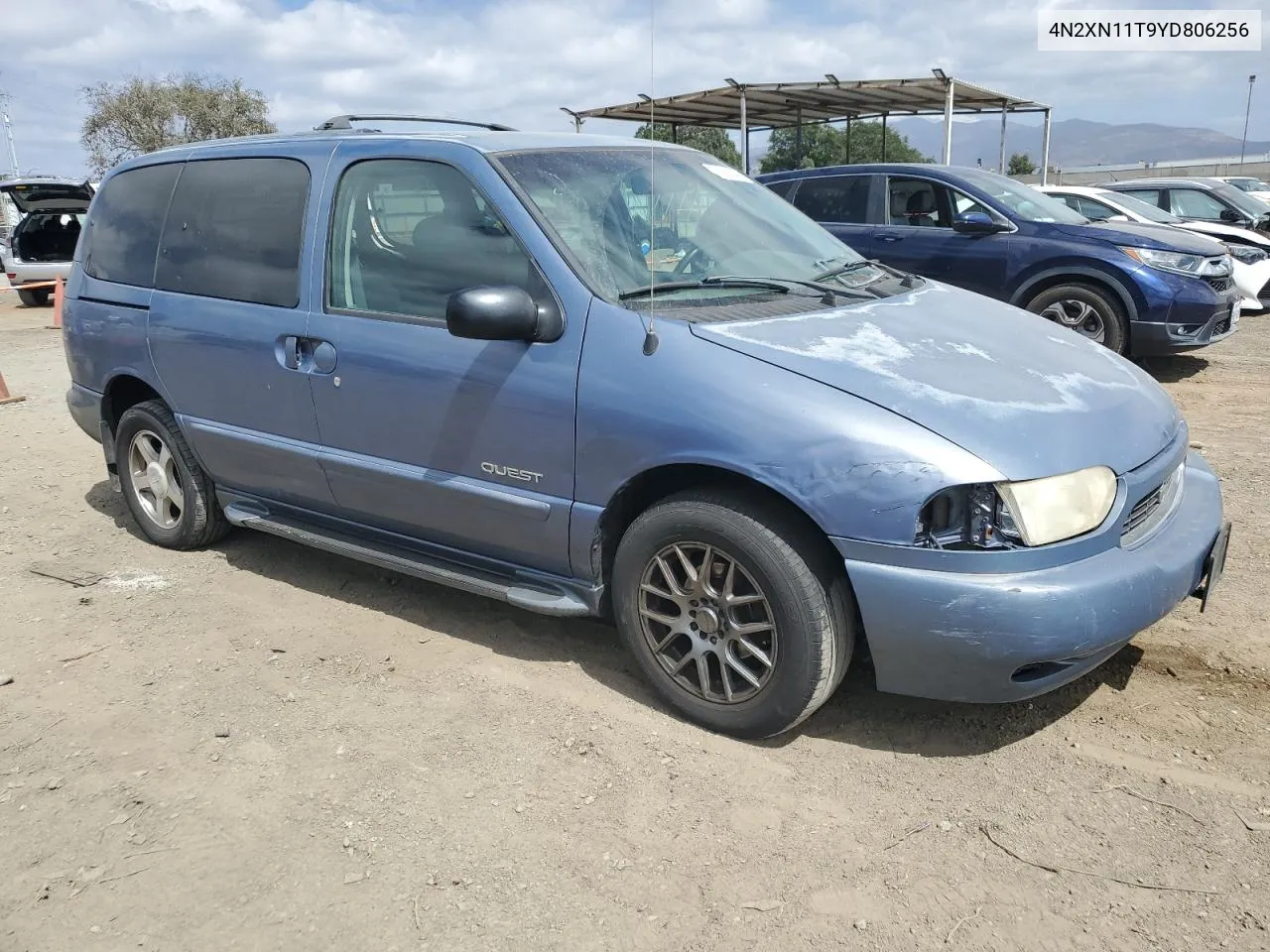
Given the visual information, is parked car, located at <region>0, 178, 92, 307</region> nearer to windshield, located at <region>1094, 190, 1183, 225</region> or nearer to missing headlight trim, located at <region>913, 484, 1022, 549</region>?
windshield, located at <region>1094, 190, 1183, 225</region>

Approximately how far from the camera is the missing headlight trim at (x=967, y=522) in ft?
8.72

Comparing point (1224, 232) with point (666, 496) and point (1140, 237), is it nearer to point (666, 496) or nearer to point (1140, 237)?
point (1140, 237)

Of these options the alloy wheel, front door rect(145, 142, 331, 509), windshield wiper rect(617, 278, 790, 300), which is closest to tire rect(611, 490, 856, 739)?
the alloy wheel

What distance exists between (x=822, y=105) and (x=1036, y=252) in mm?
12966

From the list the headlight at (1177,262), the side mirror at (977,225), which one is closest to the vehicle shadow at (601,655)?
the headlight at (1177,262)

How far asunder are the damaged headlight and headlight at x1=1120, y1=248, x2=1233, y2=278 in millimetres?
6114

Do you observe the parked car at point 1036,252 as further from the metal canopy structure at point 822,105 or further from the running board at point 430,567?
the metal canopy structure at point 822,105

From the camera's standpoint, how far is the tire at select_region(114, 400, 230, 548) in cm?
467

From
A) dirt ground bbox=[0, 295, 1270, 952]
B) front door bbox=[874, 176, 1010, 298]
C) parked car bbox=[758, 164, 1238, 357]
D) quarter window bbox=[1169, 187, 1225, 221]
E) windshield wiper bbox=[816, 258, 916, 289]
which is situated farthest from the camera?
quarter window bbox=[1169, 187, 1225, 221]

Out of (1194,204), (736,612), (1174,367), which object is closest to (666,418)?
(736,612)

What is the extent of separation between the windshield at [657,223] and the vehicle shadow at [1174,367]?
17.7 feet

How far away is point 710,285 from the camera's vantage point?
342 centimetres

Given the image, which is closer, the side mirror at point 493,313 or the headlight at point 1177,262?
the side mirror at point 493,313

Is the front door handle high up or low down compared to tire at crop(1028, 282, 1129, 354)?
up
